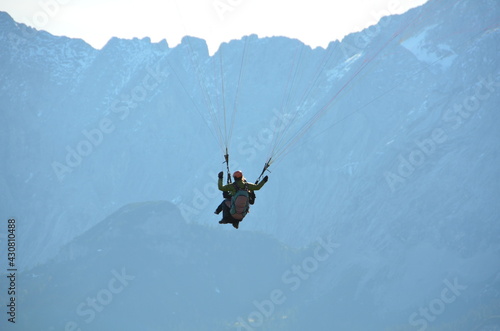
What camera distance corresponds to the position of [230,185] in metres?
45.2

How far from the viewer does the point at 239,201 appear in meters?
44.7

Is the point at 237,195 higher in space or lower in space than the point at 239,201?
higher

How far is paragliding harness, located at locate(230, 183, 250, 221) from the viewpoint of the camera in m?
44.7

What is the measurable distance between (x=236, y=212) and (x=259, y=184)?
2215mm

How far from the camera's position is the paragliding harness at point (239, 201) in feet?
147

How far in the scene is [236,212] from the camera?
4522cm

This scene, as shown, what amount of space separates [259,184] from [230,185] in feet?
6.19

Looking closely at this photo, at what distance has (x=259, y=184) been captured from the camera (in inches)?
1738

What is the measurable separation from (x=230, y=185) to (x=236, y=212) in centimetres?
147
